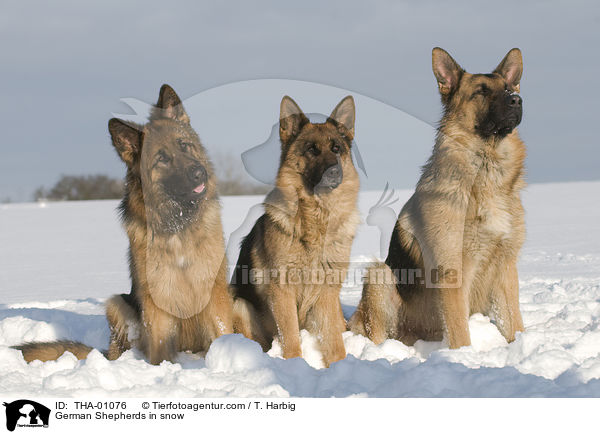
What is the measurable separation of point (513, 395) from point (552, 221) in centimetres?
1276

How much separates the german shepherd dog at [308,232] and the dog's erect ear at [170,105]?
2.39ft

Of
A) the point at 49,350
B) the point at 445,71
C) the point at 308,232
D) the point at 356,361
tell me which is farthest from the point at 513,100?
the point at 49,350

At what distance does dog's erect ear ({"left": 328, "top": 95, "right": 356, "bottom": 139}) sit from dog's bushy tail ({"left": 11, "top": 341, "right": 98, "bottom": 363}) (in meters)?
2.72

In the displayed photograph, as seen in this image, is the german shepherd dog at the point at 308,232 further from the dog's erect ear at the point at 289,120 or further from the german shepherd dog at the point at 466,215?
the german shepherd dog at the point at 466,215

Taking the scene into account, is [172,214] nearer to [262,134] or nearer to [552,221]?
[262,134]

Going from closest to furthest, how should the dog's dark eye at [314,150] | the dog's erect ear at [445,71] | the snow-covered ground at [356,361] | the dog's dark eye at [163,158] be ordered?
the snow-covered ground at [356,361]
the dog's dark eye at [163,158]
the dog's dark eye at [314,150]
the dog's erect ear at [445,71]

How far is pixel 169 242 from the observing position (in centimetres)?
416

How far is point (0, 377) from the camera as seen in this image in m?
3.72

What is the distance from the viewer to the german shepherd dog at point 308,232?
4188 millimetres

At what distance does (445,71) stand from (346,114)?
1.03 metres

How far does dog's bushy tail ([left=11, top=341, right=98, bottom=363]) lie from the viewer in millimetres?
4230

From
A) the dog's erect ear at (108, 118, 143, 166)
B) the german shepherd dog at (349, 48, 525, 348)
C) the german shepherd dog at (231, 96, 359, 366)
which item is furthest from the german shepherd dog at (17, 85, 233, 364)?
the german shepherd dog at (349, 48, 525, 348)

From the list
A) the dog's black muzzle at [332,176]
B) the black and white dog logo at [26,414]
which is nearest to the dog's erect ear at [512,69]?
the dog's black muzzle at [332,176]

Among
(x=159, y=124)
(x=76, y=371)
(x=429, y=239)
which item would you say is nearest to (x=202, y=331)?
(x=76, y=371)
